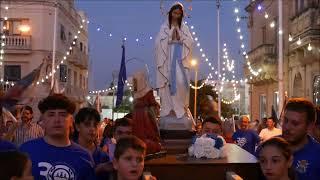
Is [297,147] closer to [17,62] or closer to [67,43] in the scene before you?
[17,62]

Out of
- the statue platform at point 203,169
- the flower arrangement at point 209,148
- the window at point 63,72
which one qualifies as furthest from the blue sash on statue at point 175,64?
the window at point 63,72

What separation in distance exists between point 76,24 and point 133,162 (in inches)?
1656

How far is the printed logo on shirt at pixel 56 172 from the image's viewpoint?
4.14m

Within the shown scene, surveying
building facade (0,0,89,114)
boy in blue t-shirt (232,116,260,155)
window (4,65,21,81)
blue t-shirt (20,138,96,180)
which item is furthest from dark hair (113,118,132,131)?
window (4,65,21,81)

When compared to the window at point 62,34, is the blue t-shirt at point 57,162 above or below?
below

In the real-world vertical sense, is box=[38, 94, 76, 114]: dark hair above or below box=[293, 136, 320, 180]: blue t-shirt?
above

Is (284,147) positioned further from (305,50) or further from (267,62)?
(267,62)

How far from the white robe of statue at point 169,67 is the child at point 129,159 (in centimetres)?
516

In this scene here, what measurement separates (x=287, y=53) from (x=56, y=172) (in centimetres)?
2881

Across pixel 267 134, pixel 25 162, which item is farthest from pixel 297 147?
pixel 267 134

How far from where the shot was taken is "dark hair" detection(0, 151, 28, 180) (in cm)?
298

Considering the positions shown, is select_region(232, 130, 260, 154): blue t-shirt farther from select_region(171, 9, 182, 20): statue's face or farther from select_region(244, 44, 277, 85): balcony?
select_region(244, 44, 277, 85): balcony

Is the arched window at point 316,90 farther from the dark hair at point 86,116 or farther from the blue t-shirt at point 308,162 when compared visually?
the blue t-shirt at point 308,162

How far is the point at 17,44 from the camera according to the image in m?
35.8
